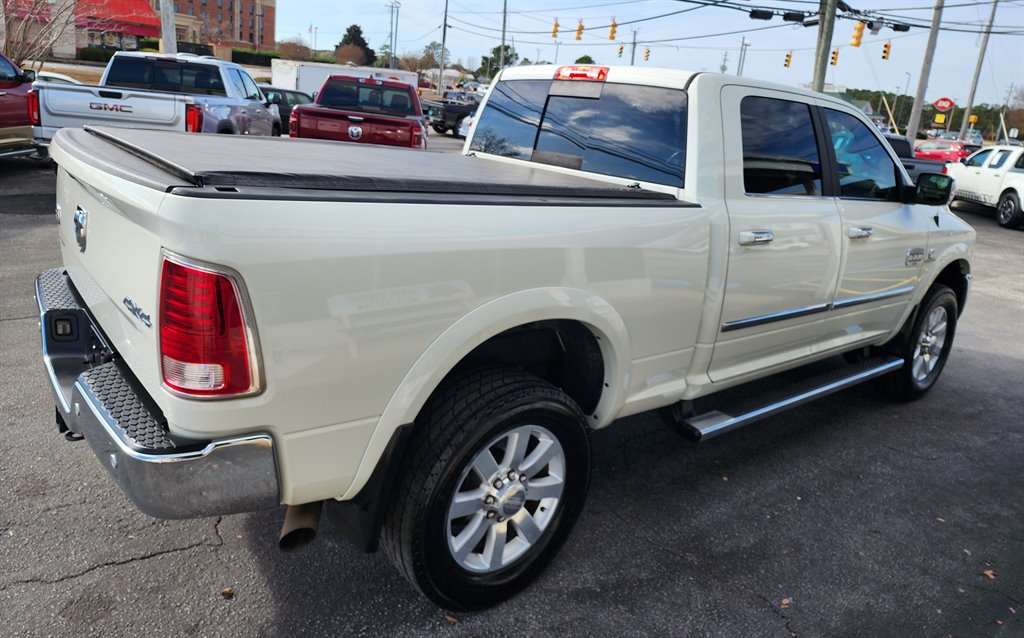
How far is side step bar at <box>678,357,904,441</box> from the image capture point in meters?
3.34

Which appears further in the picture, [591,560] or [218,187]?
[591,560]

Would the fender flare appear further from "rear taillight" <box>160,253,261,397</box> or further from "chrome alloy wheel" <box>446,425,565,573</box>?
"rear taillight" <box>160,253,261,397</box>

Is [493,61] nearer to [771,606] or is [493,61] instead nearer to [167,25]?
[167,25]

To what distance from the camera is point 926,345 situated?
520 centimetres

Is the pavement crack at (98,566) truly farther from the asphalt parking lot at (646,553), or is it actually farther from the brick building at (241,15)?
the brick building at (241,15)

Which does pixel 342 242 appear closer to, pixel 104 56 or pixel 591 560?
pixel 591 560

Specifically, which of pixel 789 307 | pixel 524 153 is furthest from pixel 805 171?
pixel 524 153

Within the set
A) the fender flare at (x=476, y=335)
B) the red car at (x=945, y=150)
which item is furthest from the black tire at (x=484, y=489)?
the red car at (x=945, y=150)

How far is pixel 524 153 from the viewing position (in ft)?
13.4

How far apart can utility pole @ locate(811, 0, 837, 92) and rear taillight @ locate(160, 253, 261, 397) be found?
23057 mm

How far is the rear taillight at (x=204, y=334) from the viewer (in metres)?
1.88

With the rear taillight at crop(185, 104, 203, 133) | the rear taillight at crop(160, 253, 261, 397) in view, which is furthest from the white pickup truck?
the rear taillight at crop(185, 104, 203, 133)

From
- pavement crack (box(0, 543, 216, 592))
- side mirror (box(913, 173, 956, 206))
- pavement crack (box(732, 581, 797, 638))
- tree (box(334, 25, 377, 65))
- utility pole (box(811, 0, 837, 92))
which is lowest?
pavement crack (box(0, 543, 216, 592))

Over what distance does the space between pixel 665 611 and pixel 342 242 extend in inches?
70.5
